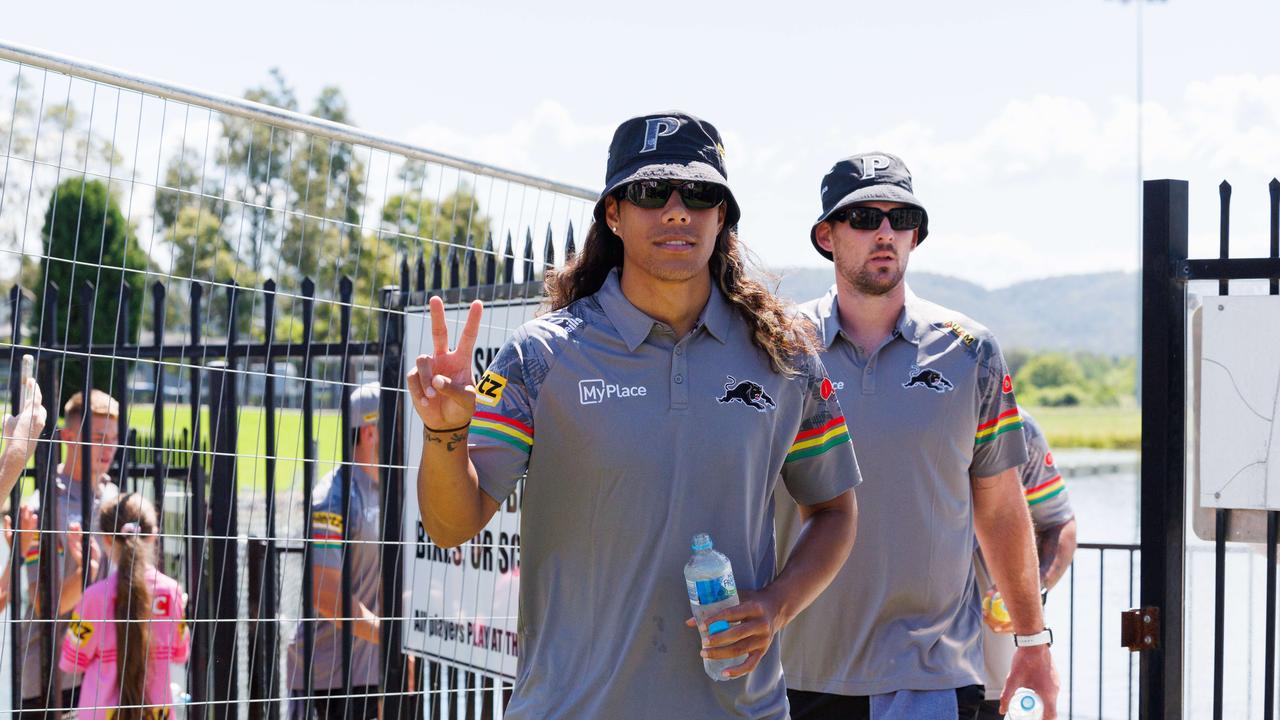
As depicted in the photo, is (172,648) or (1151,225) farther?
(172,648)

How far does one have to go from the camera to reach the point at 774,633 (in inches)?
109

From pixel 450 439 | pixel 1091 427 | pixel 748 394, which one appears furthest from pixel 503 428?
pixel 1091 427

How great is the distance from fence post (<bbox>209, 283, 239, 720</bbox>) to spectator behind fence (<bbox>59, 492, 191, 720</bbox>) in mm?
197

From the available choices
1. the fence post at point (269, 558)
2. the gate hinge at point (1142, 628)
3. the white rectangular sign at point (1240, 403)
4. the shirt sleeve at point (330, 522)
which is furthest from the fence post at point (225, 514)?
the white rectangular sign at point (1240, 403)

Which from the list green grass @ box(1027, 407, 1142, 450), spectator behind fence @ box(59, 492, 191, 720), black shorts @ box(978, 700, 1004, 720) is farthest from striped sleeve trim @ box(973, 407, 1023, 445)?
green grass @ box(1027, 407, 1142, 450)

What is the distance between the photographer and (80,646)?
5328mm

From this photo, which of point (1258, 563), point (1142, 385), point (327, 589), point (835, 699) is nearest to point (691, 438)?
point (835, 699)

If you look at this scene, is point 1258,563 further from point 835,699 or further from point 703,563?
point 703,563

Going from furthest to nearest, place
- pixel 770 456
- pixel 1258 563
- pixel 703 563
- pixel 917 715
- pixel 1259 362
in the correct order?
1. pixel 1258 563
2. pixel 1259 362
3. pixel 917 715
4. pixel 770 456
5. pixel 703 563

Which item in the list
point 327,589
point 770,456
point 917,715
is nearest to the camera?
point 770,456

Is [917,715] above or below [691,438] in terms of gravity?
below

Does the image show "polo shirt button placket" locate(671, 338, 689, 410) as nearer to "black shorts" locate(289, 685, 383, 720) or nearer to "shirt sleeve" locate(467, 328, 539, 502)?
"shirt sleeve" locate(467, 328, 539, 502)

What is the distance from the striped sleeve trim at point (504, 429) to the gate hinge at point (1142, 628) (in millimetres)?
2580

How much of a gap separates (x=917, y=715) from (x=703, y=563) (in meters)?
1.63
